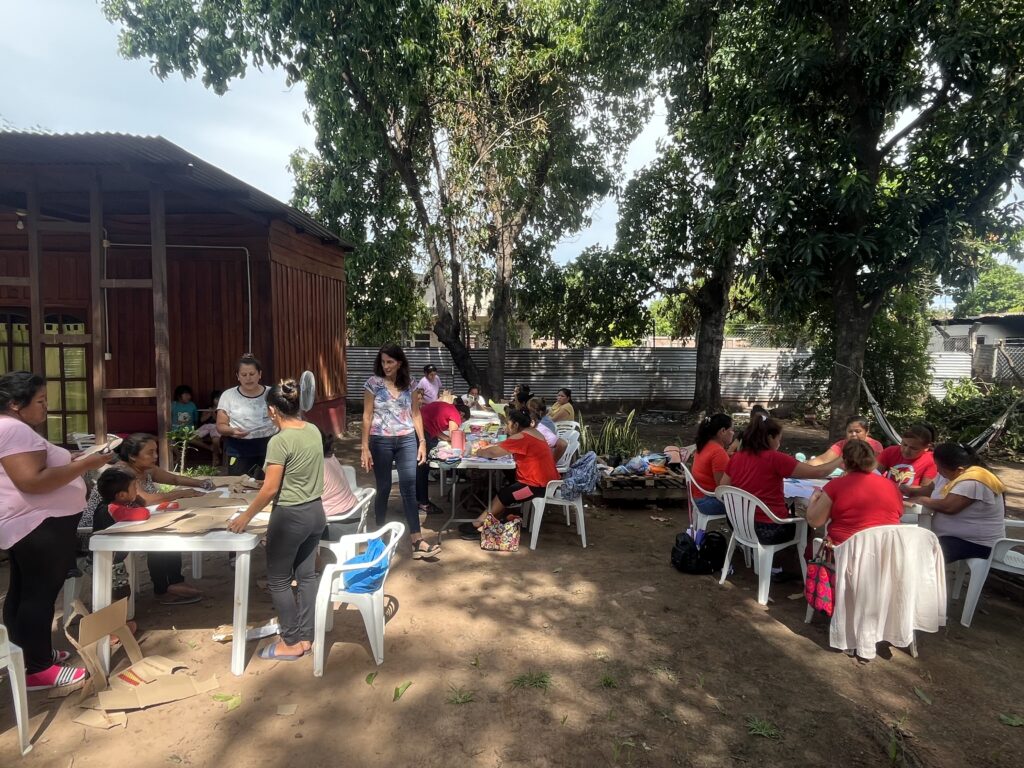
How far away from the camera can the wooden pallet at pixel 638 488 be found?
670cm

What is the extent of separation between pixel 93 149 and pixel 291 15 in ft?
16.3

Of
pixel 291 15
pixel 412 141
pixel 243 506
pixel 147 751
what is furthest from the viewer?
pixel 412 141

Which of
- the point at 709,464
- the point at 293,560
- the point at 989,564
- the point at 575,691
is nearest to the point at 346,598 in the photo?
the point at 293,560

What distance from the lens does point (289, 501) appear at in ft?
9.86

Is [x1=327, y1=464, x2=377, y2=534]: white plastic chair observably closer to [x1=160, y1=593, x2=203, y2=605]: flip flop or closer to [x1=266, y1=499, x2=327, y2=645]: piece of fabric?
[x1=266, y1=499, x2=327, y2=645]: piece of fabric

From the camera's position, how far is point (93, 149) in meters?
4.91

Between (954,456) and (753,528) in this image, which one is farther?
(753,528)

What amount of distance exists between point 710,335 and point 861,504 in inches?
421

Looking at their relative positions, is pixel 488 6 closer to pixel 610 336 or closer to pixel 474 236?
pixel 474 236

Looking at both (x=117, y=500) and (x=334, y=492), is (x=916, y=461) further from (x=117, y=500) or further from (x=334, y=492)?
(x=117, y=500)

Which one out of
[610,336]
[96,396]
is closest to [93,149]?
[96,396]

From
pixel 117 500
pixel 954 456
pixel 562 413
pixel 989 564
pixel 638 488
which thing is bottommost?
pixel 638 488

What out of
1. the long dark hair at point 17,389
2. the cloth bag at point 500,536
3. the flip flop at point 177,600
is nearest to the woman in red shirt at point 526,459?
the cloth bag at point 500,536

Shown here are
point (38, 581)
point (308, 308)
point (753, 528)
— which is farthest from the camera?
point (308, 308)
